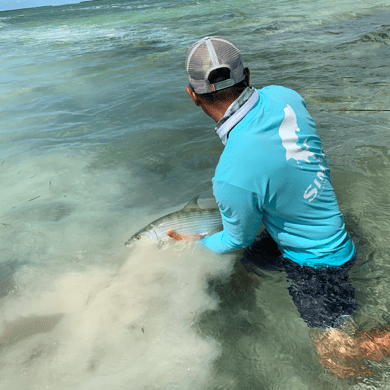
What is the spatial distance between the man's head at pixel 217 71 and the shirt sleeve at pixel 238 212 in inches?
20.1

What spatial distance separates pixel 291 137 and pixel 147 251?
2024 millimetres

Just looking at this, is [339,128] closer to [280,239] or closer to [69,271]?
[280,239]

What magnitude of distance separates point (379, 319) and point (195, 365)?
1443 mm

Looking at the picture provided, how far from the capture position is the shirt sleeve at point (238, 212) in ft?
6.33

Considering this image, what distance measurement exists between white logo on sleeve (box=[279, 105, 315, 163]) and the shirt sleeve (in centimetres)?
33

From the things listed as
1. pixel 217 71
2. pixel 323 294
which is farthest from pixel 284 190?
pixel 323 294

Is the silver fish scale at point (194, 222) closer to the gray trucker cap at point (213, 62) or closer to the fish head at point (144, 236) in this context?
the fish head at point (144, 236)

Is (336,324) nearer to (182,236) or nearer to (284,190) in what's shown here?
(284,190)

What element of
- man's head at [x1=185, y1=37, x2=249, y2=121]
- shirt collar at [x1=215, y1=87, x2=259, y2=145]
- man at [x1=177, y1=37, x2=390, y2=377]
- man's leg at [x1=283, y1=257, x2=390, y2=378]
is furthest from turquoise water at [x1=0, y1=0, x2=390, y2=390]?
man's head at [x1=185, y1=37, x2=249, y2=121]

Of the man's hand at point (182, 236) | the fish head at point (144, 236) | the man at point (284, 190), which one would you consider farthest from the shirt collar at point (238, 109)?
the fish head at point (144, 236)

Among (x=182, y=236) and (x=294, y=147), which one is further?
(x=182, y=236)

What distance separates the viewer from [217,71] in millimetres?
1902

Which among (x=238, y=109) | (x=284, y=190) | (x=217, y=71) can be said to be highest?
(x=217, y=71)

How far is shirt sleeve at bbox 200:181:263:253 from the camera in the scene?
1930 millimetres
